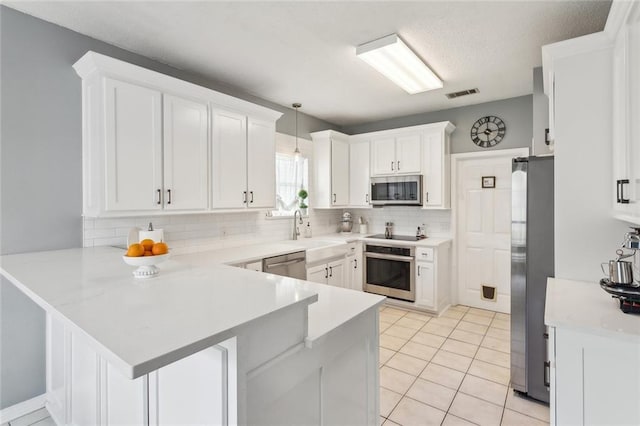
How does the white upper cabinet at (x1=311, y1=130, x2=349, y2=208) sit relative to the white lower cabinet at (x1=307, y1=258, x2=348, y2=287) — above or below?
above

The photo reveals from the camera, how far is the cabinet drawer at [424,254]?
13.2 ft

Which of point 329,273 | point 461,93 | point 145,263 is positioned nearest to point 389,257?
point 329,273

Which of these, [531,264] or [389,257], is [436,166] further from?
[531,264]

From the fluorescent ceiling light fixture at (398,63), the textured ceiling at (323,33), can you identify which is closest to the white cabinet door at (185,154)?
the textured ceiling at (323,33)

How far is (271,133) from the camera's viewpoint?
11.7 ft

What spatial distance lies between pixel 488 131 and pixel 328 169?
219cm

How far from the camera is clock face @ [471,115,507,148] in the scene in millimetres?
4090

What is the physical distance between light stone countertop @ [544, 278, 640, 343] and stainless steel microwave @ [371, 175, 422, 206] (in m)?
2.50

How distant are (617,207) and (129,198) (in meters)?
3.13

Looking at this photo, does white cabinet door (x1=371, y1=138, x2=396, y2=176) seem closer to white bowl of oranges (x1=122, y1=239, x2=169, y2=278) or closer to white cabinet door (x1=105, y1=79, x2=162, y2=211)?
white cabinet door (x1=105, y1=79, x2=162, y2=211)

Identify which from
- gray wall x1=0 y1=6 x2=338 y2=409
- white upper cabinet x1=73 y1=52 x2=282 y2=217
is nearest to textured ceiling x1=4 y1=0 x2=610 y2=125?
gray wall x1=0 y1=6 x2=338 y2=409

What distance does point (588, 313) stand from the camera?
1.48 m

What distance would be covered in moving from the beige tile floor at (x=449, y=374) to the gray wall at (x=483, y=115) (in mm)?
2260

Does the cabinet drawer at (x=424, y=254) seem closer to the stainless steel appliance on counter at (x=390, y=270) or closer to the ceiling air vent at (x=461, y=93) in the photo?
the stainless steel appliance on counter at (x=390, y=270)
